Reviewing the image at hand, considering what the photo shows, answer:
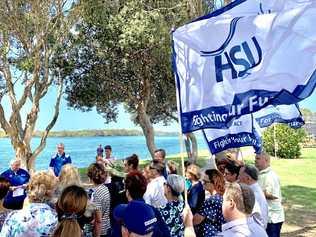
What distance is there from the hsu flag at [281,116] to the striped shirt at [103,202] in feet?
10.7

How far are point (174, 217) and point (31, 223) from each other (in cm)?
153

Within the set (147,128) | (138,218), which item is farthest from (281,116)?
(147,128)

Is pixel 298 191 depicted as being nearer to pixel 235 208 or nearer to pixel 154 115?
pixel 235 208

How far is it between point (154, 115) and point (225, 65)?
80.4 feet

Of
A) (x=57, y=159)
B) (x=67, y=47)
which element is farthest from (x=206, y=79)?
(x=67, y=47)

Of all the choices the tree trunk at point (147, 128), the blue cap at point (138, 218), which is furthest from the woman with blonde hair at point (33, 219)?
the tree trunk at point (147, 128)

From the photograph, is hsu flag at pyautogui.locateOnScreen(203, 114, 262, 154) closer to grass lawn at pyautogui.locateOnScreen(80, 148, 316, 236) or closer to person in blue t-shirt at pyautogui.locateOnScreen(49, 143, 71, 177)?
grass lawn at pyautogui.locateOnScreen(80, 148, 316, 236)

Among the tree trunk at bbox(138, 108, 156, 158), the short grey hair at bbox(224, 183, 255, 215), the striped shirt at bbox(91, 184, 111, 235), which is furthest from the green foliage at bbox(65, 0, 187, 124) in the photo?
the short grey hair at bbox(224, 183, 255, 215)

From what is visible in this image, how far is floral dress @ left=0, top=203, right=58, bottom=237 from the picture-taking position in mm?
3809

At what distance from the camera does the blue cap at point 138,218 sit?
3.05 m

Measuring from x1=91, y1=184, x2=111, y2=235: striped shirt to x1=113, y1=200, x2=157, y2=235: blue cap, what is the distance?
234cm

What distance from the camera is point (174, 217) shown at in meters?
4.84

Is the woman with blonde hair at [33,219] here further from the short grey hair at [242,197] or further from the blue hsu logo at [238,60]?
the blue hsu logo at [238,60]

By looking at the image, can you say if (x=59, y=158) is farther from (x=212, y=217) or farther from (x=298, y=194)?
(x=212, y=217)
